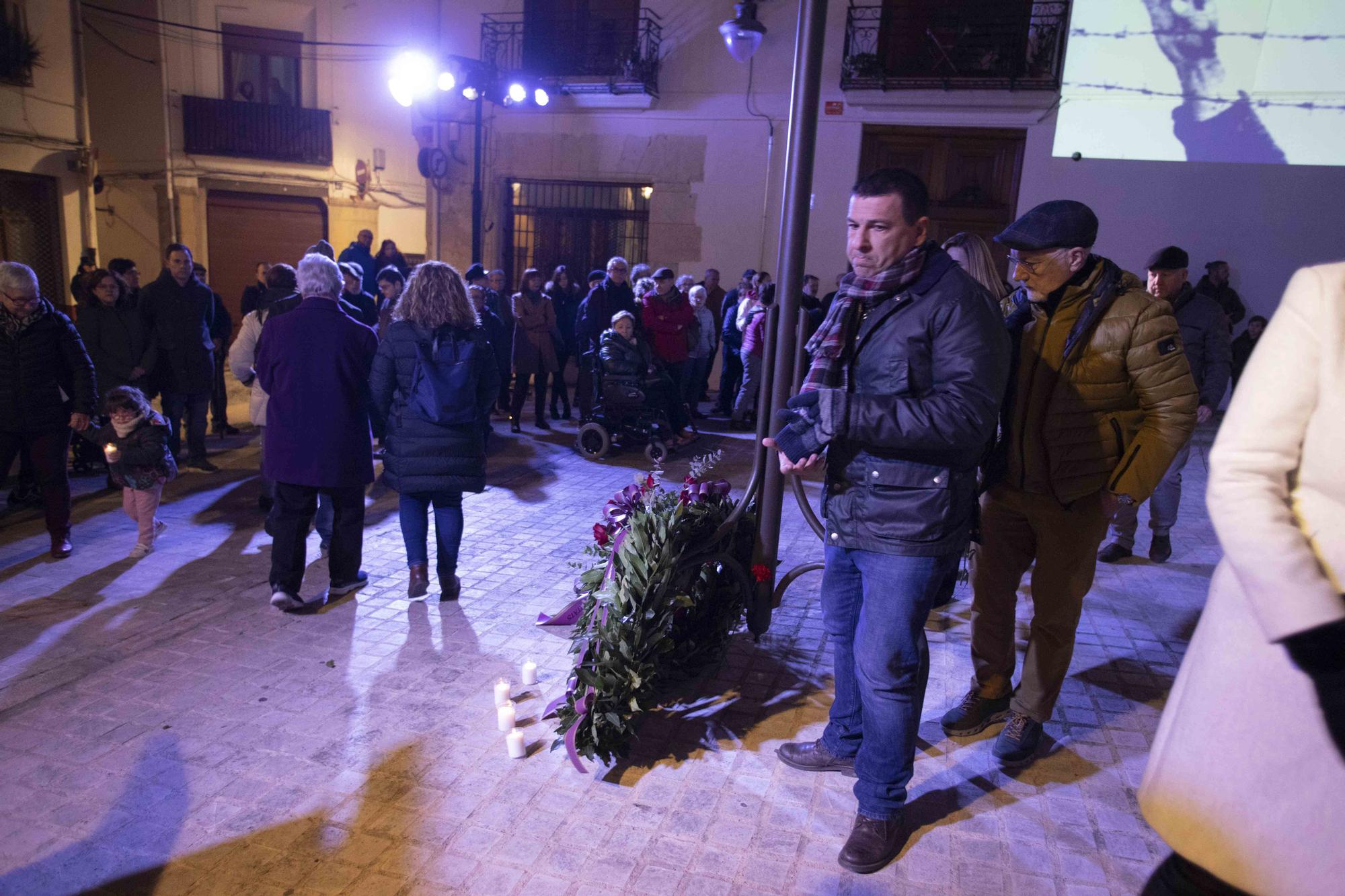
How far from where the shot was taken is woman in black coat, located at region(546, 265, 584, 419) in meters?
11.2

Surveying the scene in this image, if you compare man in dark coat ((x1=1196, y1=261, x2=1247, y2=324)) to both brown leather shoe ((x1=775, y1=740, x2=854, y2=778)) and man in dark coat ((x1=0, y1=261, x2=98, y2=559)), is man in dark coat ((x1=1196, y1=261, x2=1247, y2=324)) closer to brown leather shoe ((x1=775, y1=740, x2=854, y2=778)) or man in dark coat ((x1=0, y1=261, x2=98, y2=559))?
brown leather shoe ((x1=775, y1=740, x2=854, y2=778))

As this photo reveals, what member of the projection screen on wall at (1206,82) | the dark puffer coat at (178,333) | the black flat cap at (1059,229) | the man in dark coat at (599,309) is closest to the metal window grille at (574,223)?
the man in dark coat at (599,309)

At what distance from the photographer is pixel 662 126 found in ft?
49.9

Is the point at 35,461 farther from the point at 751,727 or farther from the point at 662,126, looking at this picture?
the point at 662,126

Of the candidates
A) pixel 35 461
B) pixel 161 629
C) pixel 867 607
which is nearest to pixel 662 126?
pixel 35 461

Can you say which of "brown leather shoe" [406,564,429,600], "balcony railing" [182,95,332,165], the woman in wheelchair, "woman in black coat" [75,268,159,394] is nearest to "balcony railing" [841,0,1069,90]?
the woman in wheelchair

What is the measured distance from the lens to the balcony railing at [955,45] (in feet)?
43.6

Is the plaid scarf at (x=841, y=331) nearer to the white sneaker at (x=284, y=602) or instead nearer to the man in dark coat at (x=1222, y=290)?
the white sneaker at (x=284, y=602)

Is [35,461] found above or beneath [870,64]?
beneath

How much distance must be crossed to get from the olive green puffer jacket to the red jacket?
23.1ft

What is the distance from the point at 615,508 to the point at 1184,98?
12867mm

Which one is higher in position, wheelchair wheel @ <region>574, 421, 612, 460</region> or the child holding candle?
the child holding candle

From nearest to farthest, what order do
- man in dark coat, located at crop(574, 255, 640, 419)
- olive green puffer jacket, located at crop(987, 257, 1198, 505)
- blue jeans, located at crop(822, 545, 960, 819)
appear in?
blue jeans, located at crop(822, 545, 960, 819) → olive green puffer jacket, located at crop(987, 257, 1198, 505) → man in dark coat, located at crop(574, 255, 640, 419)

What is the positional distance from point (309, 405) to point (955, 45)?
12831 mm
